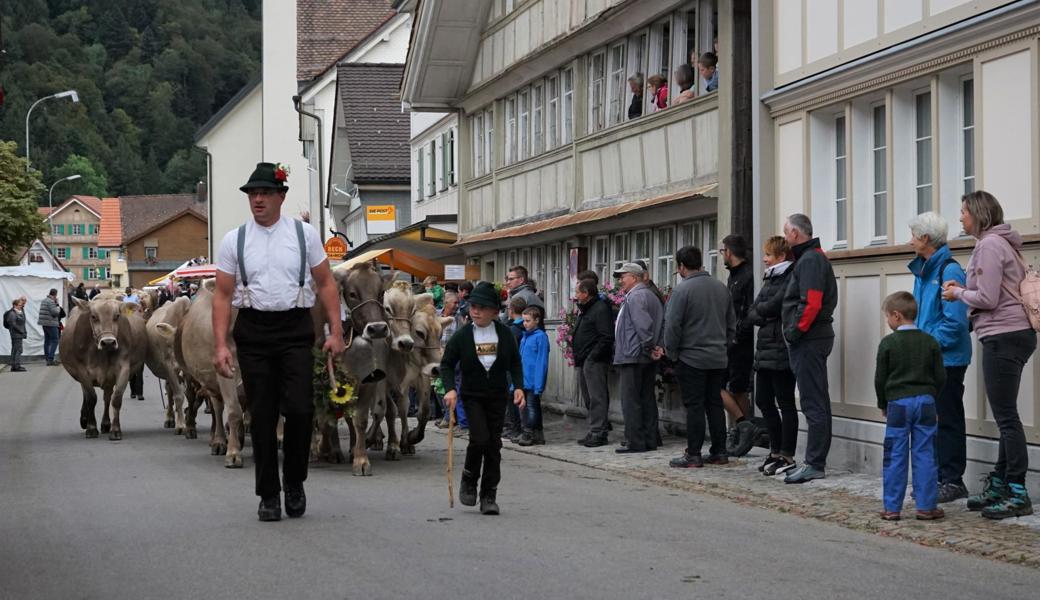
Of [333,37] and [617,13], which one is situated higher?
[333,37]

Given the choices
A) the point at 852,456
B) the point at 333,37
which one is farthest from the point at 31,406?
the point at 333,37

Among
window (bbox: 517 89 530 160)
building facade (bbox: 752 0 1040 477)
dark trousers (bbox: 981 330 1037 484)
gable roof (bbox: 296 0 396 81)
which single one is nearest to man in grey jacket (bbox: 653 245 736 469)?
building facade (bbox: 752 0 1040 477)

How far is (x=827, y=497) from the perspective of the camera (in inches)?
478

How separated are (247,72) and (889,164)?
481ft

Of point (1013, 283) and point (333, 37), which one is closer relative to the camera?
point (1013, 283)

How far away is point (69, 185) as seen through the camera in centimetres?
15350

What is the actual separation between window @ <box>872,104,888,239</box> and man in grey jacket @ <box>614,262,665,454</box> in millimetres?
2829

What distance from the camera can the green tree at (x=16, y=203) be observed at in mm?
53719

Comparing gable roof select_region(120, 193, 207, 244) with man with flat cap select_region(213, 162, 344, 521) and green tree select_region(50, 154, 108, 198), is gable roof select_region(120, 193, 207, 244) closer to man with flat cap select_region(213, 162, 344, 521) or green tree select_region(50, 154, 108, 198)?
green tree select_region(50, 154, 108, 198)

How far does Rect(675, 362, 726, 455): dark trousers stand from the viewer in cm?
1463

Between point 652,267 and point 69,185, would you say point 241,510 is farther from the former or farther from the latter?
point 69,185

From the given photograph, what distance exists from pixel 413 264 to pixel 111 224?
132 metres

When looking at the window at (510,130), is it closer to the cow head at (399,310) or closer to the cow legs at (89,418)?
the cow legs at (89,418)

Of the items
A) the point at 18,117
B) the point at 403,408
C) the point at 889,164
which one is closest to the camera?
the point at 889,164
